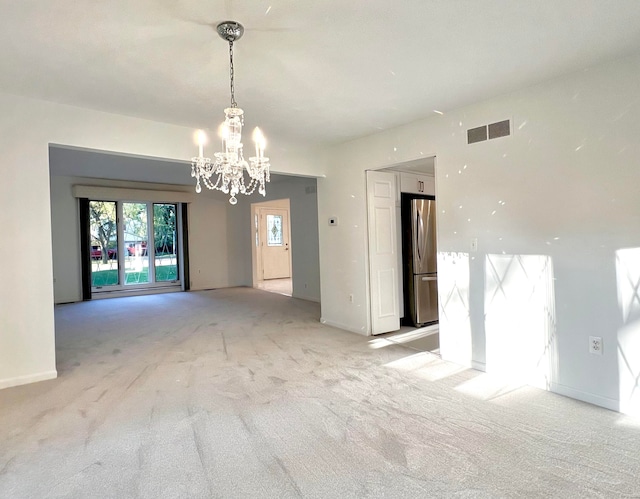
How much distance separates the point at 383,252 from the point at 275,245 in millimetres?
6718

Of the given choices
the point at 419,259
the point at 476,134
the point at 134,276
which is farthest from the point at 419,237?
the point at 134,276

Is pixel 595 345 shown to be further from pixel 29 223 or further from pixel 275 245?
pixel 275 245

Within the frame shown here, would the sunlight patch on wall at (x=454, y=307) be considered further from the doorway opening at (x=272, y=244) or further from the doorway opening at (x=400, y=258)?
the doorway opening at (x=272, y=244)

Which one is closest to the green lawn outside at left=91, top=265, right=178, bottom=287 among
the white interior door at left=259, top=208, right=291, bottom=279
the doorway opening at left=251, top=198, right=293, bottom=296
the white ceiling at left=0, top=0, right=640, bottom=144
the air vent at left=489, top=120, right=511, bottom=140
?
the doorway opening at left=251, top=198, right=293, bottom=296

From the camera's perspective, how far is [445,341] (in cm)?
385

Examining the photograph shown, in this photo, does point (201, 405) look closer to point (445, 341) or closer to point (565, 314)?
point (445, 341)

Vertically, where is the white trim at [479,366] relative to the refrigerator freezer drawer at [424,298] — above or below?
below

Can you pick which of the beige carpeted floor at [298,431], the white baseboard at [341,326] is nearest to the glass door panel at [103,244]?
the beige carpeted floor at [298,431]

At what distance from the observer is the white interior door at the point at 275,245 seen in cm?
1098

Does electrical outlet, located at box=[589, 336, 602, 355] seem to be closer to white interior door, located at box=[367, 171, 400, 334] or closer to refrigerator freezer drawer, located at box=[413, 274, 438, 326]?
white interior door, located at box=[367, 171, 400, 334]

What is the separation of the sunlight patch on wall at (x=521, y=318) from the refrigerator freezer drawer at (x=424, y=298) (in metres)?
1.78

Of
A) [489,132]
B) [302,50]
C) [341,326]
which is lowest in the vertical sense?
[341,326]

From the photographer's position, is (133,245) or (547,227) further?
(133,245)

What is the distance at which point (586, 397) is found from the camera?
280 centimetres
